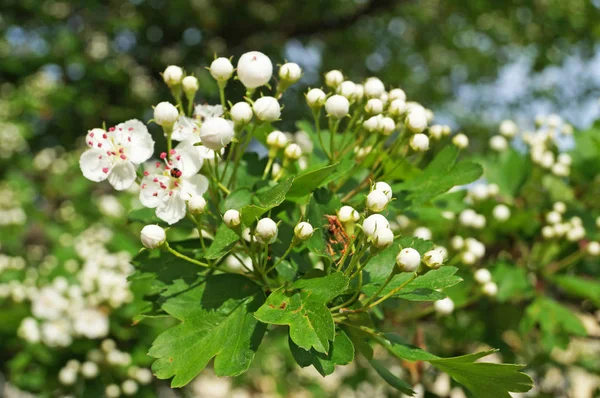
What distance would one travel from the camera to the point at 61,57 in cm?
464

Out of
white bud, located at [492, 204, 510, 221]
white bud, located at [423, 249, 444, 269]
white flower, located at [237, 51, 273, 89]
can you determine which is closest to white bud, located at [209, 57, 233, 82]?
white flower, located at [237, 51, 273, 89]

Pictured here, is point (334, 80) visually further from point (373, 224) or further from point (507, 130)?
point (507, 130)

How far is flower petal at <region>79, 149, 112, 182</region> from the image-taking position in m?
1.05

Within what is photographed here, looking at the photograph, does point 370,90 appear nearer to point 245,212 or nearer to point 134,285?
point 245,212

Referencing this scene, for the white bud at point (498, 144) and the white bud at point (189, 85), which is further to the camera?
the white bud at point (498, 144)

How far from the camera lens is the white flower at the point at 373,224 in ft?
3.01

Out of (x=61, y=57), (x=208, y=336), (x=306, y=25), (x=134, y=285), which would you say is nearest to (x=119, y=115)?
(x=61, y=57)

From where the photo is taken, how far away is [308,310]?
0.91 metres

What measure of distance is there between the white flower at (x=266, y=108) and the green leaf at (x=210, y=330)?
30 centimetres

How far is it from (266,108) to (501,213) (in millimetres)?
1072

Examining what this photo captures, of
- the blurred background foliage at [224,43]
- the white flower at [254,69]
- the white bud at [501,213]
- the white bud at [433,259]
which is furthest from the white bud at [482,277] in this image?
the blurred background foliage at [224,43]

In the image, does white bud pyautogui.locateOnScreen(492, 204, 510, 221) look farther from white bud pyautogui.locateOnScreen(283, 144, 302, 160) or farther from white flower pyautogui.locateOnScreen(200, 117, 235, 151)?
white flower pyautogui.locateOnScreen(200, 117, 235, 151)

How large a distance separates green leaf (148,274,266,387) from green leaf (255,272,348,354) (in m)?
0.07

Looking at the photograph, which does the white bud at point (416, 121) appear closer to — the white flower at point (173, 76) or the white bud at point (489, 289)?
the white flower at point (173, 76)
